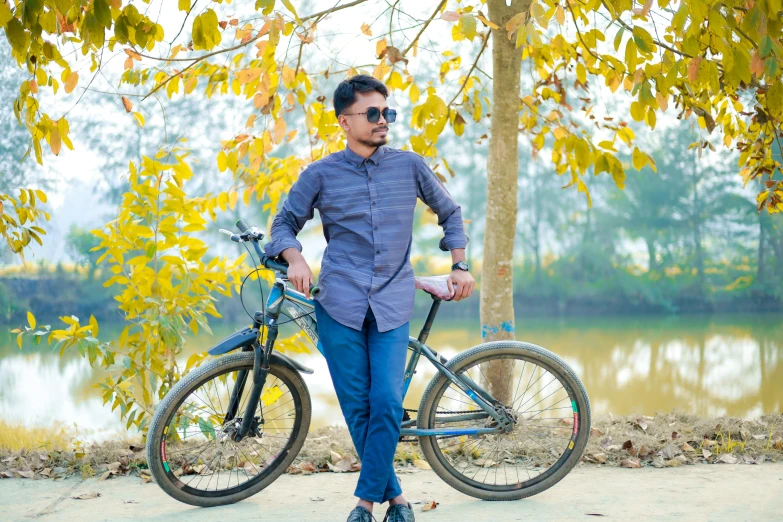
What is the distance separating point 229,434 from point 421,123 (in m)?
1.87

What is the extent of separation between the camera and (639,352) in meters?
11.9

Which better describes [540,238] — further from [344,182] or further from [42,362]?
Answer: [344,182]

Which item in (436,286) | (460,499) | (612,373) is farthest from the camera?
(612,373)

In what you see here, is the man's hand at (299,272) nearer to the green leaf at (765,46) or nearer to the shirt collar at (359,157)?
the shirt collar at (359,157)

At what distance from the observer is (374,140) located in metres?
2.77

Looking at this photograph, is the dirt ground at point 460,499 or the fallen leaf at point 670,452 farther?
the fallen leaf at point 670,452

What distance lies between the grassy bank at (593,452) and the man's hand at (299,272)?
126 centimetres

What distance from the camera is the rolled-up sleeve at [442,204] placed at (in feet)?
9.53

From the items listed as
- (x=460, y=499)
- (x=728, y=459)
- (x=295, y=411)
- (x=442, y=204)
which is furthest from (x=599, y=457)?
(x=442, y=204)

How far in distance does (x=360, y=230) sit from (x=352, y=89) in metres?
0.48

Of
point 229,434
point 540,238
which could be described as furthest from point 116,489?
point 540,238

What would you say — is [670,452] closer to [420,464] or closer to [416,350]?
[420,464]

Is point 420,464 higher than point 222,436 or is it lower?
lower

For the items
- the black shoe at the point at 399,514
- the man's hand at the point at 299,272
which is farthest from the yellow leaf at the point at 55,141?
the black shoe at the point at 399,514
